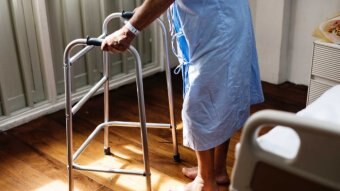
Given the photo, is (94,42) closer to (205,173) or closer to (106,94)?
(106,94)

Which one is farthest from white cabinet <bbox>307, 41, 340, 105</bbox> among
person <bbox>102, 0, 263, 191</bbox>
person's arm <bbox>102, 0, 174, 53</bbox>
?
person's arm <bbox>102, 0, 174, 53</bbox>

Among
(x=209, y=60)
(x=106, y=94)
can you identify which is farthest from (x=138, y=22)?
(x=106, y=94)

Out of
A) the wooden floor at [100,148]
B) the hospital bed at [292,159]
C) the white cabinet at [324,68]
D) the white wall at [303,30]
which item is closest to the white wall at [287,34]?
the white wall at [303,30]

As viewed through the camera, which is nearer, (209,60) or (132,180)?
(209,60)

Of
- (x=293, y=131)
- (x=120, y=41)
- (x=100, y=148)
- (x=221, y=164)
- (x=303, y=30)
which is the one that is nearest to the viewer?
(x=293, y=131)

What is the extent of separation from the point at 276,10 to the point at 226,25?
147cm

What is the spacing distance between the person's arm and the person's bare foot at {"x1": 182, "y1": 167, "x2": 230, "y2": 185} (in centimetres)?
84

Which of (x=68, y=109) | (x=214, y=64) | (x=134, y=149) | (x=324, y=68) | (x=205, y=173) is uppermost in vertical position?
(x=214, y=64)

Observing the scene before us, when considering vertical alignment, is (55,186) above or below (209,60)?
below

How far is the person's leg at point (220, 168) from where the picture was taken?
1.92 metres

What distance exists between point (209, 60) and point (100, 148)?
100 cm

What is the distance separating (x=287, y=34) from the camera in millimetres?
2986

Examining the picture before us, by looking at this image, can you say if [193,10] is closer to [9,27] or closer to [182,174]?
[182,174]

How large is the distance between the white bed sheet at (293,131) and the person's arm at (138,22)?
0.55 meters
